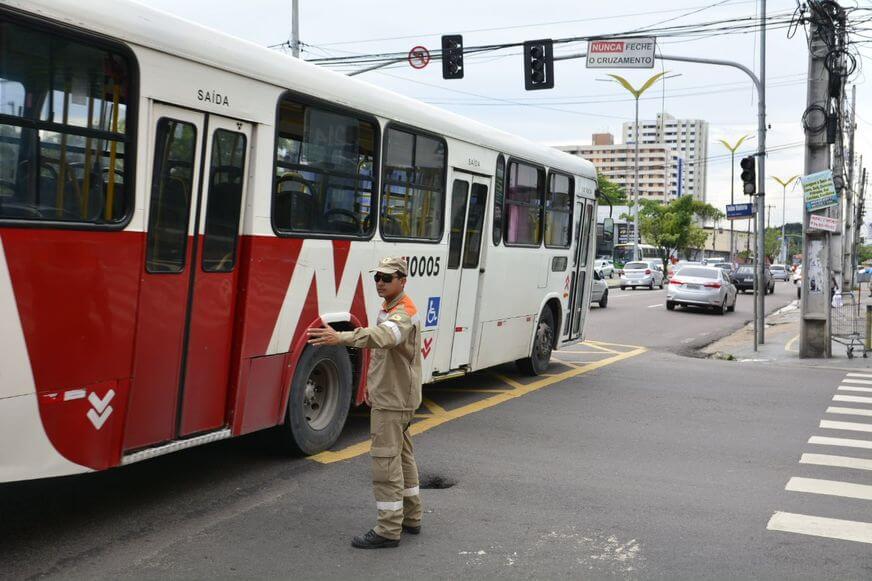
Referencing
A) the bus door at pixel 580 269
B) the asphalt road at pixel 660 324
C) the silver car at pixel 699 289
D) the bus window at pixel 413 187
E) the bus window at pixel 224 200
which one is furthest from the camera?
the silver car at pixel 699 289

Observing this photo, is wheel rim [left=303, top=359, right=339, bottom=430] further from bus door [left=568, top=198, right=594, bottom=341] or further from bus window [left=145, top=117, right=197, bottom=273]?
bus door [left=568, top=198, right=594, bottom=341]

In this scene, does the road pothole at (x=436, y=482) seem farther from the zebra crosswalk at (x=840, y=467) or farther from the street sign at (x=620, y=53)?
the street sign at (x=620, y=53)

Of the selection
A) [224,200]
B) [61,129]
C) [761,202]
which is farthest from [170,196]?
[761,202]

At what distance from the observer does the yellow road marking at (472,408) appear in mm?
7430

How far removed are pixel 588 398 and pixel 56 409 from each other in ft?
23.8

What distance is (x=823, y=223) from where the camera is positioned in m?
16.2

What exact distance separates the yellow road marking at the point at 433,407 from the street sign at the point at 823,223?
9.49m

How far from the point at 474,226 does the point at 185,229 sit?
Answer: 461 cm

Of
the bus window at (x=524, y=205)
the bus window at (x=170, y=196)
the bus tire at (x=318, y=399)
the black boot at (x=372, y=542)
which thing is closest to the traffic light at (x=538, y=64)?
the bus window at (x=524, y=205)

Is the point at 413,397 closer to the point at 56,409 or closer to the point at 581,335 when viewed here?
the point at 56,409

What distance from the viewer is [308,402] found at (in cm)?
734

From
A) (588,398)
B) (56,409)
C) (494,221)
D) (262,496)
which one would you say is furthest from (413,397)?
(588,398)

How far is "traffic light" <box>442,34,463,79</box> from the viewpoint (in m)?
20.3

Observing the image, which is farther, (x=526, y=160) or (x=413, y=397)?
(x=526, y=160)
